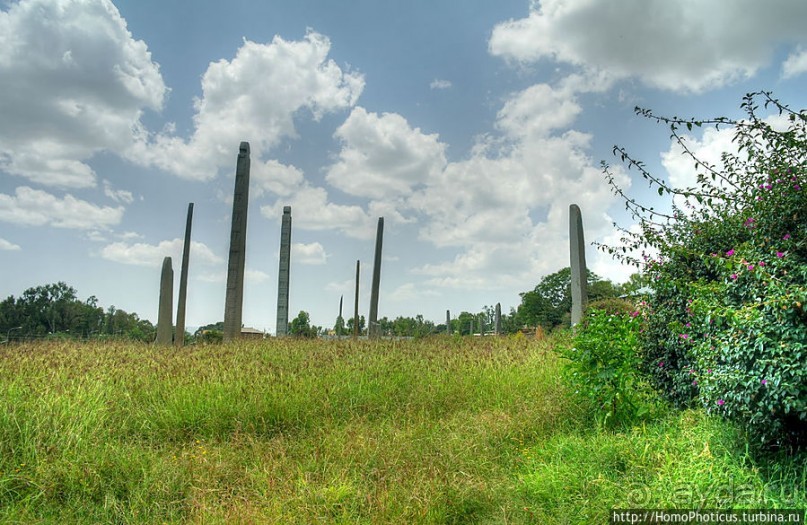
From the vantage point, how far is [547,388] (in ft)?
22.1

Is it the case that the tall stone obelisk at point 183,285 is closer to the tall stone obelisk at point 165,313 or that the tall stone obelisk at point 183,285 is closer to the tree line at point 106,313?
the tall stone obelisk at point 165,313

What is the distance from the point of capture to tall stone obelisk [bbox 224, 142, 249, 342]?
1114cm

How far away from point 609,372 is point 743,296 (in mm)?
1642

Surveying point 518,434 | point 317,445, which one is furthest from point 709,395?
point 317,445

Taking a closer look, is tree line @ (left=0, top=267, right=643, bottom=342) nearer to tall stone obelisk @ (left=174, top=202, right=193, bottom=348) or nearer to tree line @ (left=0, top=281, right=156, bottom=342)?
A: tree line @ (left=0, top=281, right=156, bottom=342)

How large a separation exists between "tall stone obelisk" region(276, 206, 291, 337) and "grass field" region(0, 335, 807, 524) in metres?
7.00

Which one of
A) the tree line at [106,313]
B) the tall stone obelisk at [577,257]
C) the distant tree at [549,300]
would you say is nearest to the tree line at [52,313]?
the tree line at [106,313]

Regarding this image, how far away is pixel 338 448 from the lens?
5242 millimetres

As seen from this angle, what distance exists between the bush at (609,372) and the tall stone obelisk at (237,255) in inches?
301

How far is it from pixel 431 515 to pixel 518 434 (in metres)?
2.07

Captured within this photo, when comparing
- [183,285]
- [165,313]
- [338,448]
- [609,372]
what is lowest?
[338,448]

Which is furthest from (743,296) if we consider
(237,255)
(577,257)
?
(237,255)

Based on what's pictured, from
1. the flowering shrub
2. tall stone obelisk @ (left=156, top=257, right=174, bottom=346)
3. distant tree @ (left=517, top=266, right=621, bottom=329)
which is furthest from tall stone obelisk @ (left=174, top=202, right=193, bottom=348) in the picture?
distant tree @ (left=517, top=266, right=621, bottom=329)

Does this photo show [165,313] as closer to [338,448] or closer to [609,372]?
[338,448]
